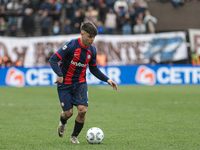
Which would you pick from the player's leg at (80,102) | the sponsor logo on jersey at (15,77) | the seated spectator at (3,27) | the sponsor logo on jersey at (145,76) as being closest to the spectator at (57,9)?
the seated spectator at (3,27)

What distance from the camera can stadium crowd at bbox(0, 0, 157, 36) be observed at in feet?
78.0

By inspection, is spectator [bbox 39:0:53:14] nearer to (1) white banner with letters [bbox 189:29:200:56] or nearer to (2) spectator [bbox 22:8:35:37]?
(2) spectator [bbox 22:8:35:37]

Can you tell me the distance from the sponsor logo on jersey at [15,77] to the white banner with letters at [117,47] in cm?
250

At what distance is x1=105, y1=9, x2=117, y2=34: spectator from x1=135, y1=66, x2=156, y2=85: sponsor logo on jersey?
394 cm

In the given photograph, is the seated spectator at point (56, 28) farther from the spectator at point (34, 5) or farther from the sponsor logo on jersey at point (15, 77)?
the sponsor logo on jersey at point (15, 77)

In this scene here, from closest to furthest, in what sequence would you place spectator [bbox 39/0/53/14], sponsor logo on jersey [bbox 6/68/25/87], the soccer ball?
the soccer ball
sponsor logo on jersey [bbox 6/68/25/87]
spectator [bbox 39/0/53/14]

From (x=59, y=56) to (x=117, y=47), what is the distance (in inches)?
729

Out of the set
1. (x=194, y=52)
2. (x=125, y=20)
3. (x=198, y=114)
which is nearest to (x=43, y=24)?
(x=125, y=20)

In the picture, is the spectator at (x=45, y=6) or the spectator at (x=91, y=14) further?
the spectator at (x=45, y=6)

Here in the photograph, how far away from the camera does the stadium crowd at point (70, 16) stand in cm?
2378

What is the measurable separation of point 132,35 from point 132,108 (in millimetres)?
13795

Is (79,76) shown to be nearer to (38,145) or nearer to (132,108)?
(38,145)

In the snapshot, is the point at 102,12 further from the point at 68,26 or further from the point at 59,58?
the point at 59,58

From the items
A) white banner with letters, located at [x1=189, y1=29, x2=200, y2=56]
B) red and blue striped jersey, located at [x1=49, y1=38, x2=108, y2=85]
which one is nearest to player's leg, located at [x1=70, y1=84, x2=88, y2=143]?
red and blue striped jersey, located at [x1=49, y1=38, x2=108, y2=85]
